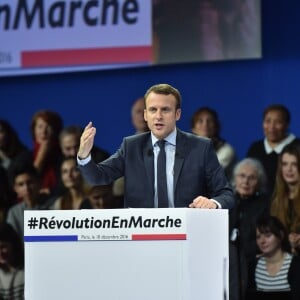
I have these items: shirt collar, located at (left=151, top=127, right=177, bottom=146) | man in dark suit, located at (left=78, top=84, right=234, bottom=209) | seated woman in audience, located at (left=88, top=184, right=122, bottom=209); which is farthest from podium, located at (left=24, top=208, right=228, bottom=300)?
seated woman in audience, located at (left=88, top=184, right=122, bottom=209)

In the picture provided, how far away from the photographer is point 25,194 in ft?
26.9

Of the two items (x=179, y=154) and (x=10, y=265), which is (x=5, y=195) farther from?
(x=179, y=154)

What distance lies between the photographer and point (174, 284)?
3.61m

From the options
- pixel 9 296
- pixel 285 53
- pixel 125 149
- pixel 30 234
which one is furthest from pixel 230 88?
pixel 30 234

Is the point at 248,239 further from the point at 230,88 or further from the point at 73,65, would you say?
the point at 73,65

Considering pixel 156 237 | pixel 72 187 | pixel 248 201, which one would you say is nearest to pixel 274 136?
pixel 248 201

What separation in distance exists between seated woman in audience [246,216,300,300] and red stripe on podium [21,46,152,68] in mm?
1970

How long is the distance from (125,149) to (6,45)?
4.51 metres

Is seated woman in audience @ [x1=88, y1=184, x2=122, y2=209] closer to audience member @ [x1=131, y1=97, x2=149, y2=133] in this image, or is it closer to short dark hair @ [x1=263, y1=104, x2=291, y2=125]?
audience member @ [x1=131, y1=97, x2=149, y2=133]

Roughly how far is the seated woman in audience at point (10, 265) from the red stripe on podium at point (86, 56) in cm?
154

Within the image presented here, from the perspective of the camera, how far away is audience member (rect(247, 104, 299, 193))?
7301mm

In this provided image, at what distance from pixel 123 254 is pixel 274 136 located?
3.85m

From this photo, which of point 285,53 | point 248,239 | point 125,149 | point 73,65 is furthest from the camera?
point 73,65

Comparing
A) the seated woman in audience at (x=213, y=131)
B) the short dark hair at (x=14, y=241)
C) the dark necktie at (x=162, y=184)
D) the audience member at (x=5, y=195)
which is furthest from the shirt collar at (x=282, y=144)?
the dark necktie at (x=162, y=184)
